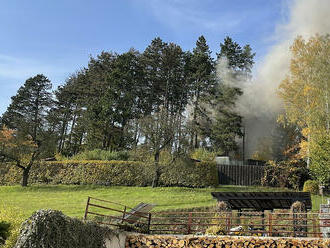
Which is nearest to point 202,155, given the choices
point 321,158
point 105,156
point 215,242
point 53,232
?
point 105,156

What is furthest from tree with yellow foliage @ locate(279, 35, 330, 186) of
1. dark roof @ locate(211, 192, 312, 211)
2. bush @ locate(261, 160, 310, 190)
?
dark roof @ locate(211, 192, 312, 211)

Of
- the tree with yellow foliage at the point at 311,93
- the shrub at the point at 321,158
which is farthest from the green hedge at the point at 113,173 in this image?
the shrub at the point at 321,158

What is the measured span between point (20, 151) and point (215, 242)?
21215 mm

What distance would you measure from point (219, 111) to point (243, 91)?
3724mm

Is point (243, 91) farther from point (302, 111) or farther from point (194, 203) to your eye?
point (194, 203)

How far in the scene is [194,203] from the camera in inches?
869

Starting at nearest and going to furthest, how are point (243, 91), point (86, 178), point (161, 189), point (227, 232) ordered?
point (227, 232) → point (161, 189) → point (86, 178) → point (243, 91)

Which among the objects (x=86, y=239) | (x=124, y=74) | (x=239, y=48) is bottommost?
(x=86, y=239)

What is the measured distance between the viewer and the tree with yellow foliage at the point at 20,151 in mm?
29062

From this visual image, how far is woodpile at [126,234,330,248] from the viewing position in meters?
11.9

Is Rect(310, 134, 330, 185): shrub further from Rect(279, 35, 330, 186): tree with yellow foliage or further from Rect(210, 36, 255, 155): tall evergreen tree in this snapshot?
Rect(210, 36, 255, 155): tall evergreen tree

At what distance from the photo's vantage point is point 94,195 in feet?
82.4

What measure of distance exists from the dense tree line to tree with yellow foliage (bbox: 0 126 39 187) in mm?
5054

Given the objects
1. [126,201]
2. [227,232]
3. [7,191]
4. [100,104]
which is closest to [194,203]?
[126,201]
